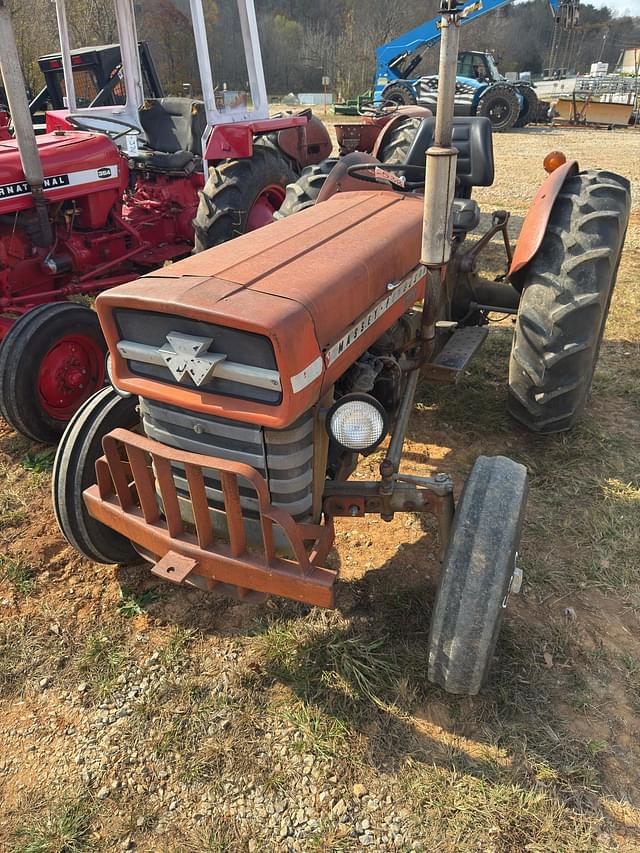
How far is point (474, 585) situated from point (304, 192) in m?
2.42

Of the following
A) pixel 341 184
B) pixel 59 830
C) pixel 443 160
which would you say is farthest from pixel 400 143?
pixel 59 830

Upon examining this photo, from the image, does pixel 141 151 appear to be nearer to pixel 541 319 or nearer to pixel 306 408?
pixel 541 319

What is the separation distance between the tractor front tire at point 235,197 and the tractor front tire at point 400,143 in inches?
37.8

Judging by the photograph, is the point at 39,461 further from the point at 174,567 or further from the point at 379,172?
the point at 379,172

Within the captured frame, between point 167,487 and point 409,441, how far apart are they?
1937 millimetres

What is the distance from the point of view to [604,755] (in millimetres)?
1986

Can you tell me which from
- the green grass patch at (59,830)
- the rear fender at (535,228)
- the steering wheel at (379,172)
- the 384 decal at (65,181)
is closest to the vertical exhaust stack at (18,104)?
the 384 decal at (65,181)

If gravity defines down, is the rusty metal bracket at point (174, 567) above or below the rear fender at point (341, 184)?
below

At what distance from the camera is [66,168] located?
168 inches

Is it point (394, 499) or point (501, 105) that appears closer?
point (394, 499)

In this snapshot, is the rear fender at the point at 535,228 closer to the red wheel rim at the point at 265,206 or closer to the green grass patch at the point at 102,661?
the red wheel rim at the point at 265,206

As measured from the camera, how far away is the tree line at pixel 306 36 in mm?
5207

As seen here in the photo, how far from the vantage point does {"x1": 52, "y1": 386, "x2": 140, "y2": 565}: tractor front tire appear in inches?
93.9

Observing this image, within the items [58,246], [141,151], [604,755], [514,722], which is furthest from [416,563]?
[141,151]
